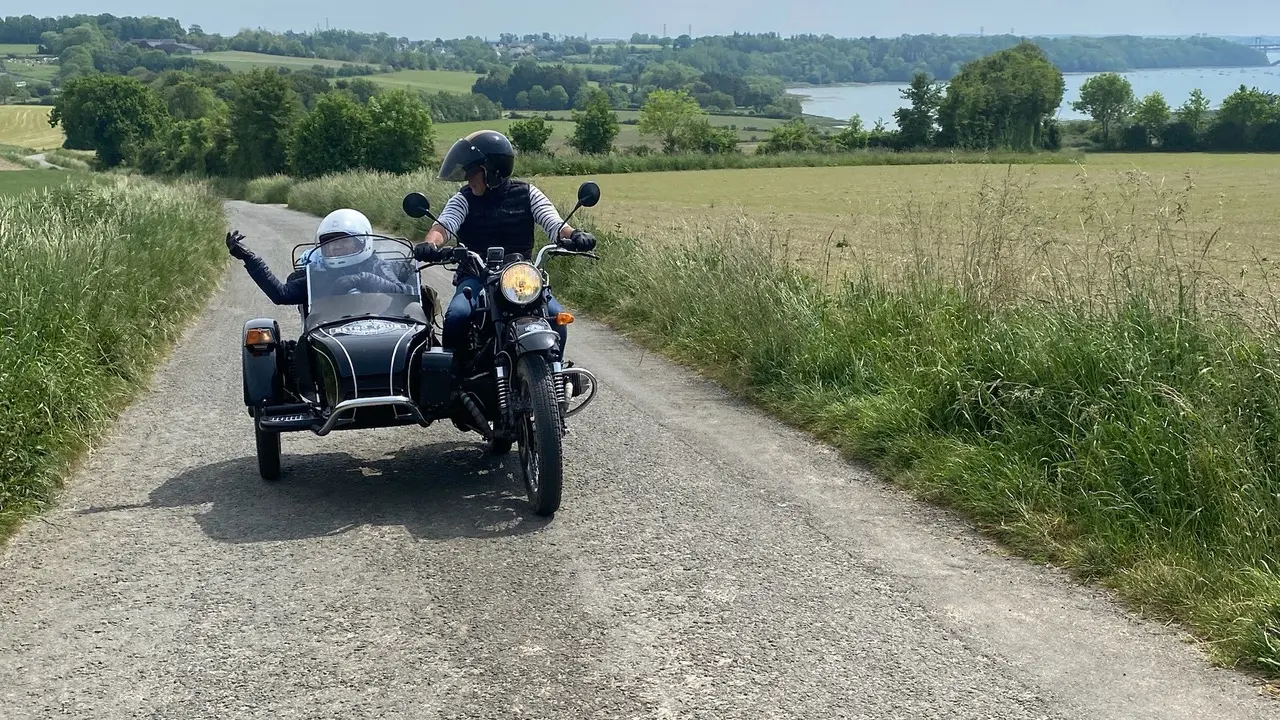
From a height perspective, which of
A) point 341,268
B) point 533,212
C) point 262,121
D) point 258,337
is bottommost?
point 262,121

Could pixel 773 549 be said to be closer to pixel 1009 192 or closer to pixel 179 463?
pixel 179 463

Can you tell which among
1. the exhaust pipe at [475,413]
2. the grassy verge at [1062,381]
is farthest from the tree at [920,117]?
the exhaust pipe at [475,413]

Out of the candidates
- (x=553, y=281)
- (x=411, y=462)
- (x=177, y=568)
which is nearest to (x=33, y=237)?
(x=411, y=462)

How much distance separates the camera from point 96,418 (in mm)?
7605

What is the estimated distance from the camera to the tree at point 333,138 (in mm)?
79188

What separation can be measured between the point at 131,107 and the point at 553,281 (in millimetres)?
112271

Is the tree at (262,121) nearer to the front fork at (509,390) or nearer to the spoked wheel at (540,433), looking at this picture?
the front fork at (509,390)

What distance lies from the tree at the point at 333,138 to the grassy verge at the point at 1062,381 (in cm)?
7221

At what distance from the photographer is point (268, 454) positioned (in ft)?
21.2

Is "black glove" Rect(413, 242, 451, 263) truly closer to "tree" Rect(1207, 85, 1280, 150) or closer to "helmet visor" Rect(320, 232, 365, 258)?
"helmet visor" Rect(320, 232, 365, 258)

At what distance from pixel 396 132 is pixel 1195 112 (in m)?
59.0

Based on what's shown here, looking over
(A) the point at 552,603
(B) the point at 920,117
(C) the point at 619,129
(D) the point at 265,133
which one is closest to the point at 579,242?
(A) the point at 552,603

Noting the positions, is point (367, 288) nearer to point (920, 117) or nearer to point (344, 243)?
point (344, 243)

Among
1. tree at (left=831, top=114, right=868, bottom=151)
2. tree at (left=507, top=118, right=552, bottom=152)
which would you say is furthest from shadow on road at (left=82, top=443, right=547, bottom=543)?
tree at (left=507, top=118, right=552, bottom=152)
